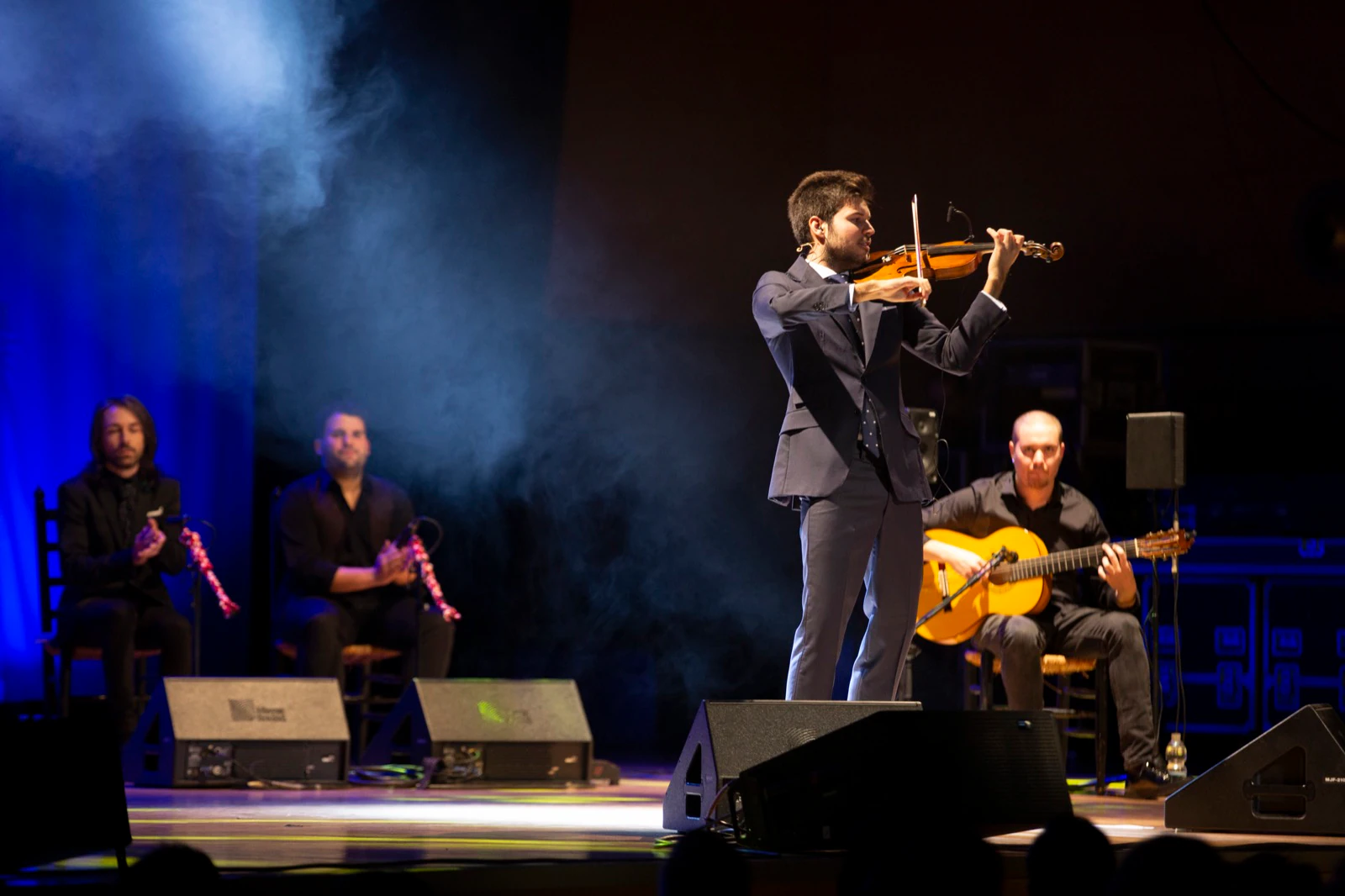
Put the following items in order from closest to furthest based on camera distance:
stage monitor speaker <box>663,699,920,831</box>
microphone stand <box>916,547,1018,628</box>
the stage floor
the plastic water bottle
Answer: the stage floor, stage monitor speaker <box>663,699,920,831</box>, the plastic water bottle, microphone stand <box>916,547,1018,628</box>

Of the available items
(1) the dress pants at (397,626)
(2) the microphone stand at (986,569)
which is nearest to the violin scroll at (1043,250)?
(2) the microphone stand at (986,569)

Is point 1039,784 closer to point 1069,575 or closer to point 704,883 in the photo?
point 704,883

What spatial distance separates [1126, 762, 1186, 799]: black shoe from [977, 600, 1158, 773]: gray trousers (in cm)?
2

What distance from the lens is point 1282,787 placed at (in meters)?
3.56

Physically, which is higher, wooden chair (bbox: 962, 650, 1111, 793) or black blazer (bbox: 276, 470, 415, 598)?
black blazer (bbox: 276, 470, 415, 598)

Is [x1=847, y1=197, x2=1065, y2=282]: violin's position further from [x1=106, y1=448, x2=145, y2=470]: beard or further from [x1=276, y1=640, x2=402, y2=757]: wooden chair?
[x1=106, y1=448, x2=145, y2=470]: beard

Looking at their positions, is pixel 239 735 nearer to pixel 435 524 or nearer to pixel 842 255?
pixel 435 524

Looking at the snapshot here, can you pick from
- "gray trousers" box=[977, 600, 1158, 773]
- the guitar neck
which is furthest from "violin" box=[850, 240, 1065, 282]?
"gray trousers" box=[977, 600, 1158, 773]

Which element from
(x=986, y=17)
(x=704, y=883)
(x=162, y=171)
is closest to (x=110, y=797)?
(x=704, y=883)

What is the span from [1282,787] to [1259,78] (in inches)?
173

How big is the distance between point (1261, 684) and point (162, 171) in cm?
489

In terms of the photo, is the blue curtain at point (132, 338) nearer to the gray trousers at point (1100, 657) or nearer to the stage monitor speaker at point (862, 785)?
the gray trousers at point (1100, 657)

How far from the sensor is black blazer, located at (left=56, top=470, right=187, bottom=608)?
219 inches

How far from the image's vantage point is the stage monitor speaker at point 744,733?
10.4 ft
